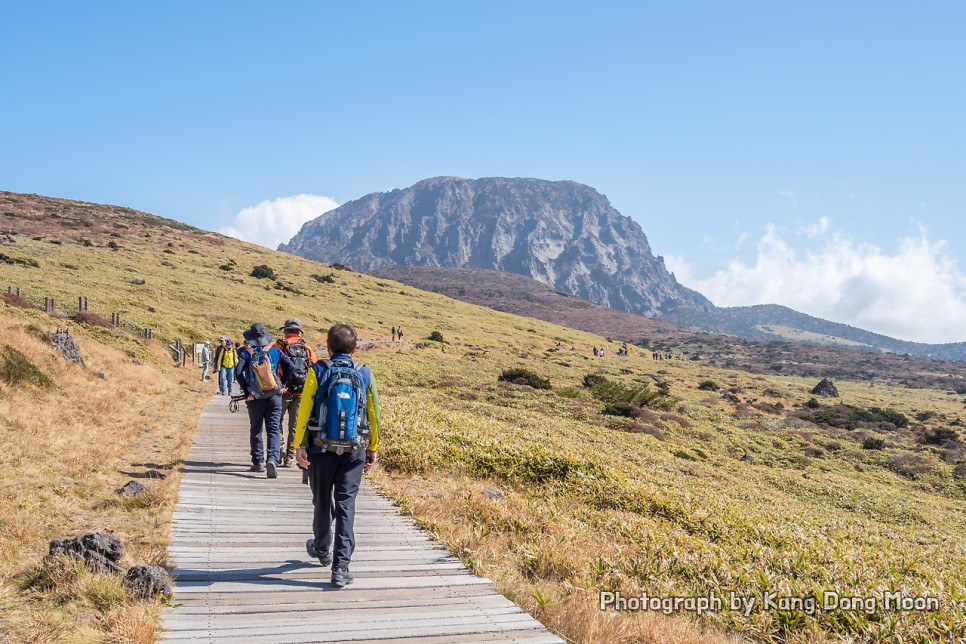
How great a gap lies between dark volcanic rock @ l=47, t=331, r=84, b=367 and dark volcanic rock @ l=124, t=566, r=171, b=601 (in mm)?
14304

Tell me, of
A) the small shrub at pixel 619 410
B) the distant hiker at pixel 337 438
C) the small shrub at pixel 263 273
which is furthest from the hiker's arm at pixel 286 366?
the small shrub at pixel 263 273

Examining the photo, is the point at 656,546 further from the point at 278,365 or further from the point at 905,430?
the point at 905,430

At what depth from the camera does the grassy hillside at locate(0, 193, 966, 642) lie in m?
5.83

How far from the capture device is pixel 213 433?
1317 centimetres

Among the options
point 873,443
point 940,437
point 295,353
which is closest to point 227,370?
point 295,353

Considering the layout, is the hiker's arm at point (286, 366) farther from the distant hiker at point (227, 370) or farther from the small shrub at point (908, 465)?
the small shrub at point (908, 465)

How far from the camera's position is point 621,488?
11.1m

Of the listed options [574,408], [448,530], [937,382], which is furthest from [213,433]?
[937,382]

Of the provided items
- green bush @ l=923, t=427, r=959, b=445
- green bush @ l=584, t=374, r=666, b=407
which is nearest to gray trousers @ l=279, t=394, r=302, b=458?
green bush @ l=584, t=374, r=666, b=407

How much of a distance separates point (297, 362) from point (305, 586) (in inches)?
190

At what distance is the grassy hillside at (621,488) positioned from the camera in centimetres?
583

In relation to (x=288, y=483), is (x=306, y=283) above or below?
above

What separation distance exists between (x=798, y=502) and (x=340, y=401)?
1521cm

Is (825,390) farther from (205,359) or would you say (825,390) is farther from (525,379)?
(205,359)
